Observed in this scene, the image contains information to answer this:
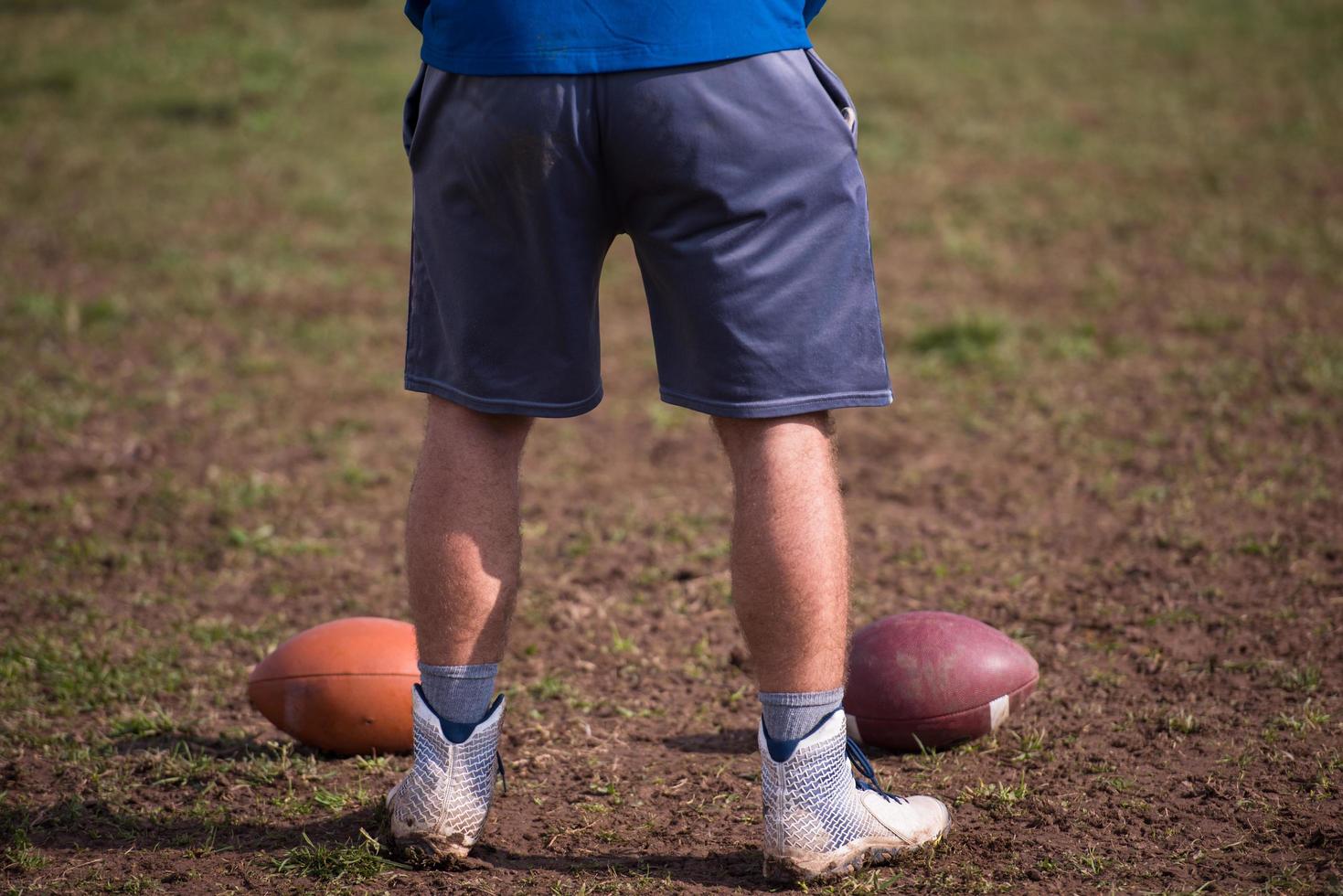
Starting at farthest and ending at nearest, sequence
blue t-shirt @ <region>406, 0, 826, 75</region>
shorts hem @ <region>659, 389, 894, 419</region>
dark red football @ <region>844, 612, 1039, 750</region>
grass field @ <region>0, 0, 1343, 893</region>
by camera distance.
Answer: dark red football @ <region>844, 612, 1039, 750</region>
grass field @ <region>0, 0, 1343, 893</region>
shorts hem @ <region>659, 389, 894, 419</region>
blue t-shirt @ <region>406, 0, 826, 75</region>

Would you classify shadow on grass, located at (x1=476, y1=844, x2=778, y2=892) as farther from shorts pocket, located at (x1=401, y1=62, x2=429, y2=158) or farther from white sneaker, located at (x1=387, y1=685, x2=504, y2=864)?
shorts pocket, located at (x1=401, y1=62, x2=429, y2=158)

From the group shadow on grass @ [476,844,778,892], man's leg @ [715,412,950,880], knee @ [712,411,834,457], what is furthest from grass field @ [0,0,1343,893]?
knee @ [712,411,834,457]

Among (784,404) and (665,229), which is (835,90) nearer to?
(665,229)

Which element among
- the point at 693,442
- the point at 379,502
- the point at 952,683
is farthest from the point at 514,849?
the point at 693,442

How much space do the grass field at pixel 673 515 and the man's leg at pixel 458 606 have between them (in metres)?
0.14

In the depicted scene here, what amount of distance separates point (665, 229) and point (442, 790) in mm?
1174

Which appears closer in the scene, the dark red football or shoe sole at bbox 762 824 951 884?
shoe sole at bbox 762 824 951 884

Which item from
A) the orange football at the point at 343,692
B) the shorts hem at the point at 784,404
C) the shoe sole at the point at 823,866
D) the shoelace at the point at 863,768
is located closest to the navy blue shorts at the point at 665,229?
the shorts hem at the point at 784,404

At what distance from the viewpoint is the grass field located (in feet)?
9.46

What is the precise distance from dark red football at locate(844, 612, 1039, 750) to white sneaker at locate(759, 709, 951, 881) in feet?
1.76

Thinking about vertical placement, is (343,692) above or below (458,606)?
below

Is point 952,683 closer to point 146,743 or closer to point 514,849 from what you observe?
point 514,849

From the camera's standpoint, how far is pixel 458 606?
2605mm

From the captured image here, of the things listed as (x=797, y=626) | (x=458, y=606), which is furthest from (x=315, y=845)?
(x=797, y=626)
